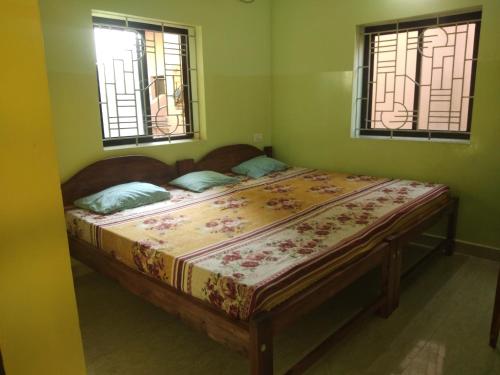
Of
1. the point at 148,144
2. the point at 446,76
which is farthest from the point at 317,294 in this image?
the point at 446,76

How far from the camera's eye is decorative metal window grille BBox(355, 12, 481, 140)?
3.14 meters

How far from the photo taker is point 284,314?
1.60m

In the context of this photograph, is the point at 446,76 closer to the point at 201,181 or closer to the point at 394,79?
the point at 394,79

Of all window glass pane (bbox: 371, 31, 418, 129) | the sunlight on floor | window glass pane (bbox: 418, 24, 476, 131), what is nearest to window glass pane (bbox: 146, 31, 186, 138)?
window glass pane (bbox: 371, 31, 418, 129)

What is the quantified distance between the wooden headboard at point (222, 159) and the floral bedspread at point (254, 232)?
402 millimetres

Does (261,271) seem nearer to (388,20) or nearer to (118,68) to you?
(118,68)

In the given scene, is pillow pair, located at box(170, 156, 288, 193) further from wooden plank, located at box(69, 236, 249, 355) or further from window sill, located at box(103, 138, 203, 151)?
wooden plank, located at box(69, 236, 249, 355)

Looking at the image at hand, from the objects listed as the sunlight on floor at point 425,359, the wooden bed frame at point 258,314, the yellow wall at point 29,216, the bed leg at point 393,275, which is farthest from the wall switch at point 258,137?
the yellow wall at point 29,216

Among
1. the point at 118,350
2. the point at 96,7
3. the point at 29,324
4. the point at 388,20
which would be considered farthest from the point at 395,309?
the point at 96,7

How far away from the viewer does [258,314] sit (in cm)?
153

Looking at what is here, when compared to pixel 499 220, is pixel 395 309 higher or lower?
lower

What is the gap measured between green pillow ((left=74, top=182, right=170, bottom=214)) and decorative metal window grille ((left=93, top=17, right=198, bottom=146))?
51cm

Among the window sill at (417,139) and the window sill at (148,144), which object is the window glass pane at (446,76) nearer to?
the window sill at (417,139)

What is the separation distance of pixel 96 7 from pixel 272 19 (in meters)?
1.94
